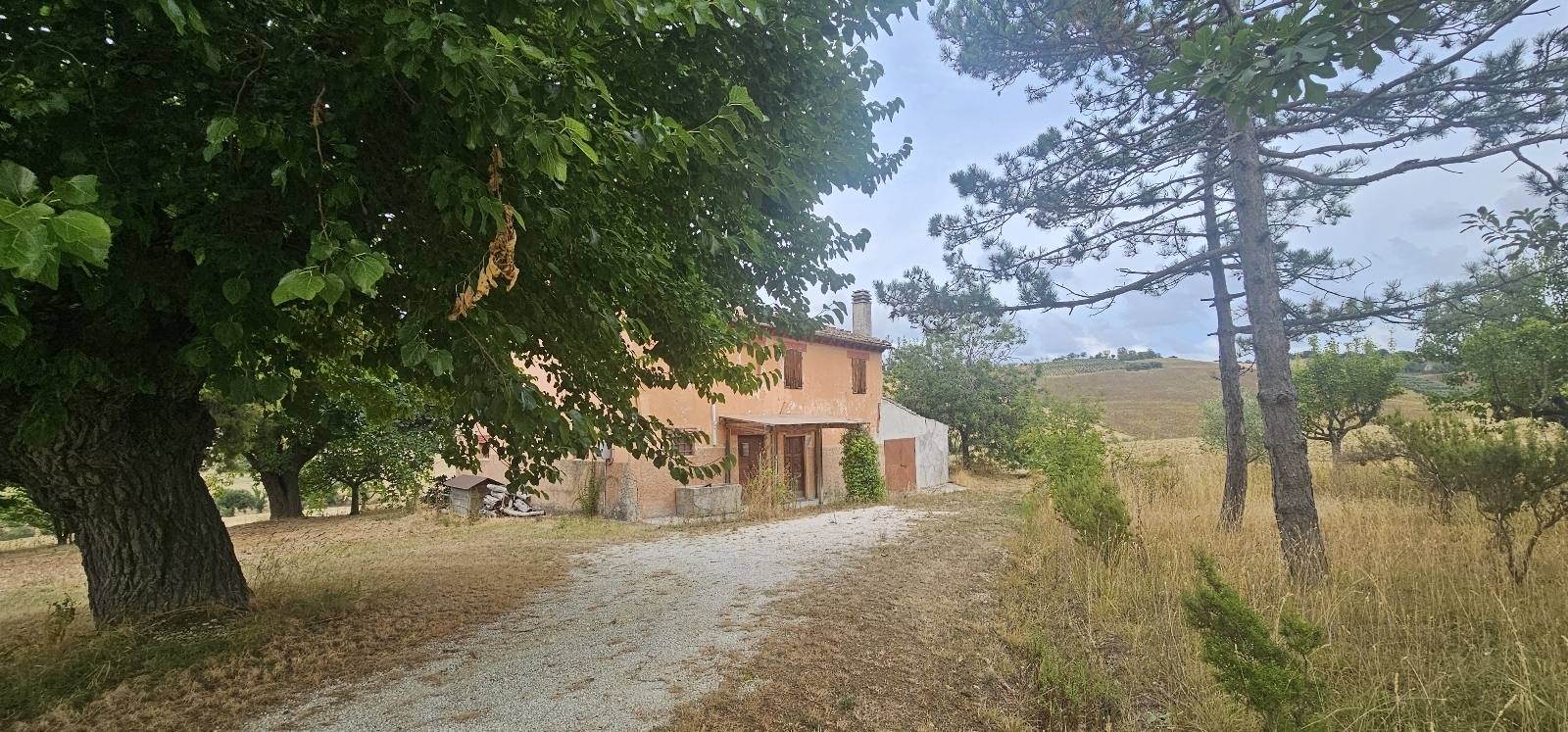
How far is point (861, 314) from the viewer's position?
2061 centimetres

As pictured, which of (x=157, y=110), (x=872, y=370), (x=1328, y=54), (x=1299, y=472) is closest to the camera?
(x=1328, y=54)

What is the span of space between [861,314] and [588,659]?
55.5 ft

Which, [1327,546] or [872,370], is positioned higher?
[872,370]

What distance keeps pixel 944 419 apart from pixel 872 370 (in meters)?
5.79

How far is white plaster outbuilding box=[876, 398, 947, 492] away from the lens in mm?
19516

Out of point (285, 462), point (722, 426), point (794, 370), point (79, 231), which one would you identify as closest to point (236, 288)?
point (79, 231)

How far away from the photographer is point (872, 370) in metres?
19.8

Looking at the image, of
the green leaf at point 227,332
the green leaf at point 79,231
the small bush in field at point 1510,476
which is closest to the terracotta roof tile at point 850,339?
the small bush in field at point 1510,476

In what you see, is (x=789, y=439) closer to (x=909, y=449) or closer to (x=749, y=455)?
(x=749, y=455)

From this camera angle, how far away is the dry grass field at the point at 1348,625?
9.84 feet

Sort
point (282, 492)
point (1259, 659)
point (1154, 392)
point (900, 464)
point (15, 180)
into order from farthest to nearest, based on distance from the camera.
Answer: point (1154, 392)
point (900, 464)
point (282, 492)
point (1259, 659)
point (15, 180)

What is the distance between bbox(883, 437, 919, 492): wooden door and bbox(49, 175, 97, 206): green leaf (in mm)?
18522

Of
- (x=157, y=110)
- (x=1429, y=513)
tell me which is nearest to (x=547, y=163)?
(x=157, y=110)

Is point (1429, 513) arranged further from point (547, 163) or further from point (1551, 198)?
point (547, 163)
